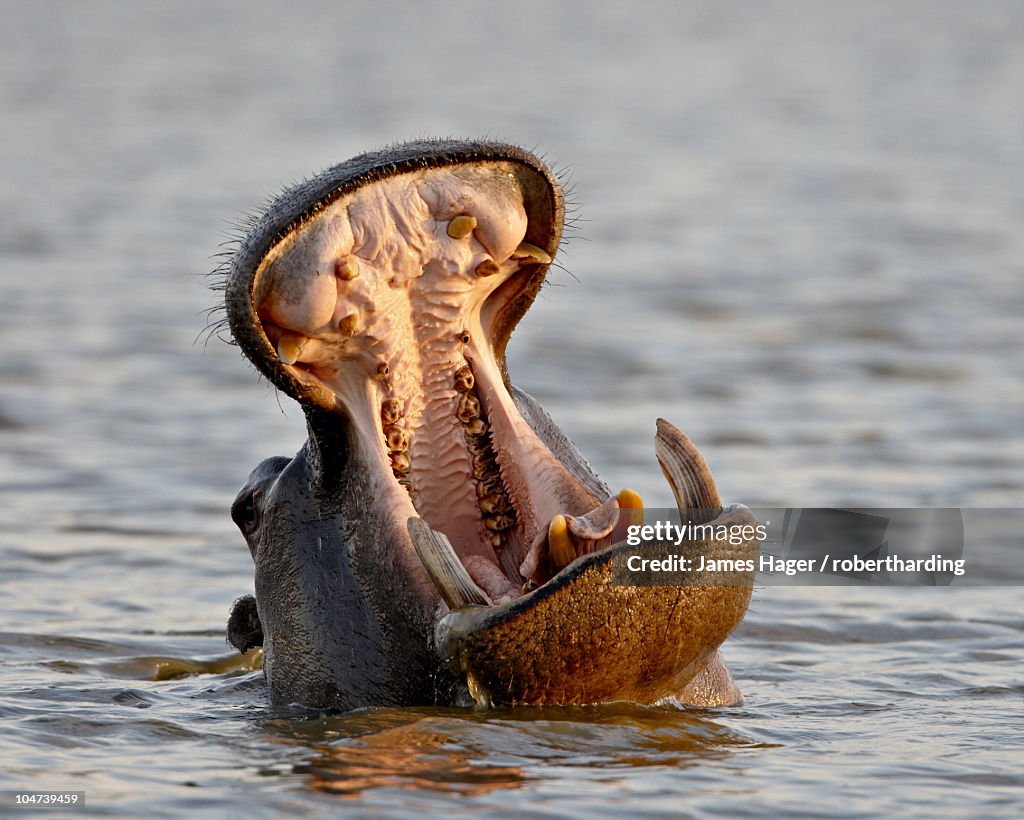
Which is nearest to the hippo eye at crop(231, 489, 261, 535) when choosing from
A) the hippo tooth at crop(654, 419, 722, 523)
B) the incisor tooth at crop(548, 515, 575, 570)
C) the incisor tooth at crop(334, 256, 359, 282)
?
the incisor tooth at crop(334, 256, 359, 282)

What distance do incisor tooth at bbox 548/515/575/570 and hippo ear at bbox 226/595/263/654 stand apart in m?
1.45

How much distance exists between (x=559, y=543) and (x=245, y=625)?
1587mm

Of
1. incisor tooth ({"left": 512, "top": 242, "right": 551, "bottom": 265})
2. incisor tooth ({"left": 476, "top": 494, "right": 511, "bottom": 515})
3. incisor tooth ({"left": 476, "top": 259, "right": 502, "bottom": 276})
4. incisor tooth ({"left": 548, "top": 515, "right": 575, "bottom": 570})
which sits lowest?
incisor tooth ({"left": 548, "top": 515, "right": 575, "bottom": 570})

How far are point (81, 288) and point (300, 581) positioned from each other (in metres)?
10.5

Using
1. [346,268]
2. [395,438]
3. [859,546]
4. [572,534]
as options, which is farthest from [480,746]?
[859,546]

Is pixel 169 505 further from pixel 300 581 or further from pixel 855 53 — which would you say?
pixel 855 53

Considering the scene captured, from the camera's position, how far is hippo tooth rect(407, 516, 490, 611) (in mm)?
5027

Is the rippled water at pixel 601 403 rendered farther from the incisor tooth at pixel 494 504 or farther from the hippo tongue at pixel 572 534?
the incisor tooth at pixel 494 504

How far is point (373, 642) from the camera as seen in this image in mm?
5406

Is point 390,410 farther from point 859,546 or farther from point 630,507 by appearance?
point 859,546

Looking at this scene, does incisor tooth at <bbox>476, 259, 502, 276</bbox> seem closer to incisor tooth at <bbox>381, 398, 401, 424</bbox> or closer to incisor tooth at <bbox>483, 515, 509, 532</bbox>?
incisor tooth at <bbox>381, 398, 401, 424</bbox>

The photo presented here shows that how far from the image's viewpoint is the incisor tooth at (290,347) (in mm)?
5215

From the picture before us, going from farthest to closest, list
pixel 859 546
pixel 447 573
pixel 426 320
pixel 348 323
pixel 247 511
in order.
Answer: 1. pixel 859 546
2. pixel 247 511
3. pixel 426 320
4. pixel 348 323
5. pixel 447 573

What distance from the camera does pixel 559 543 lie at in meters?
5.07
